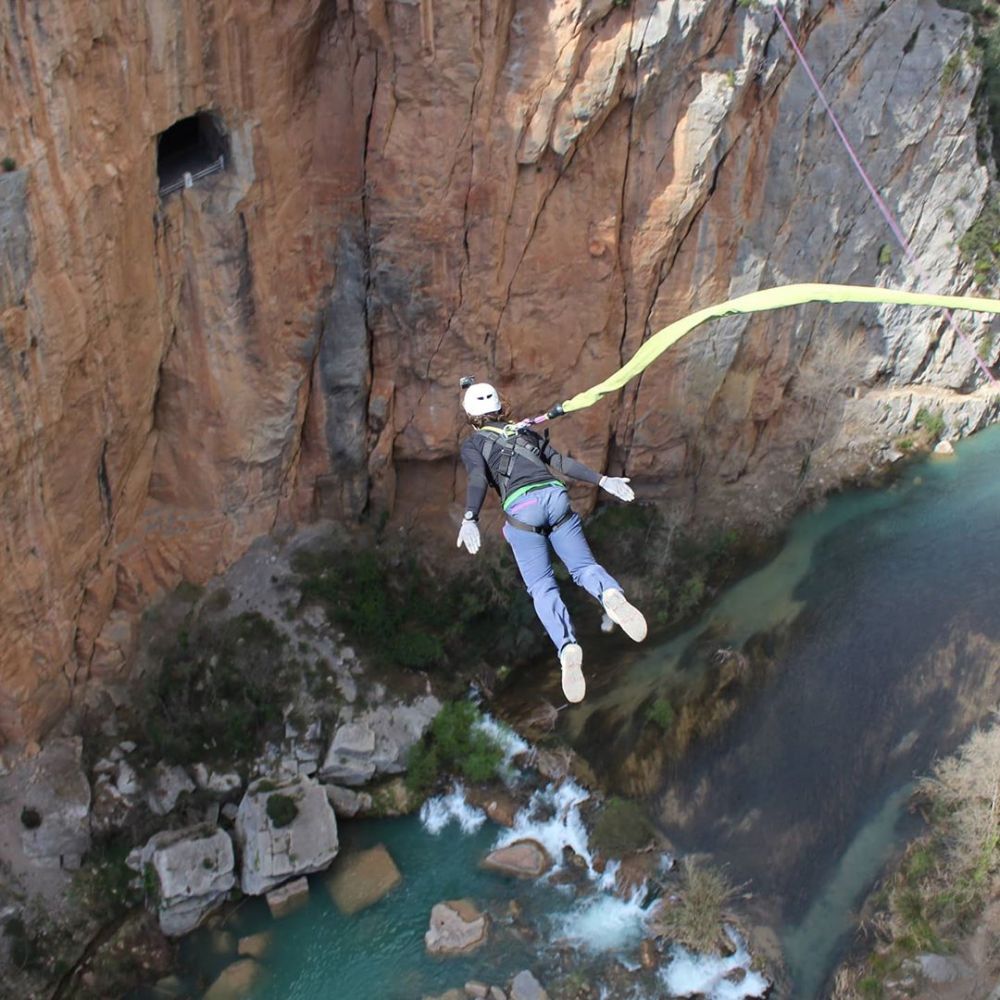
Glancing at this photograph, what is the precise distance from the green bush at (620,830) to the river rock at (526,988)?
1843 millimetres

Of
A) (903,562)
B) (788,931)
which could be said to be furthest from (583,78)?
(788,931)

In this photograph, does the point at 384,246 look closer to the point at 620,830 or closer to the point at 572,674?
the point at 572,674

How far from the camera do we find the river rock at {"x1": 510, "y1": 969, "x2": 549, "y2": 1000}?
1066 cm

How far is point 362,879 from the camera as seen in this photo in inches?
470

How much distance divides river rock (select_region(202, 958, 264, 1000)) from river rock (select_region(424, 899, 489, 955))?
205 cm

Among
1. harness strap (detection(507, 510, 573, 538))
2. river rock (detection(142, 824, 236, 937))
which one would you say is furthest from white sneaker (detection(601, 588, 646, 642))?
river rock (detection(142, 824, 236, 937))

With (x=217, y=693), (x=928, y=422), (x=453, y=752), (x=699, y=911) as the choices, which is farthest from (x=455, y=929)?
(x=928, y=422)

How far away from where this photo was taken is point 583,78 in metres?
12.0

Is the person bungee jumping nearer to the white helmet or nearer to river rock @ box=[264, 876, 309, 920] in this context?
the white helmet

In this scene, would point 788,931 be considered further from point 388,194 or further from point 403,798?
point 388,194

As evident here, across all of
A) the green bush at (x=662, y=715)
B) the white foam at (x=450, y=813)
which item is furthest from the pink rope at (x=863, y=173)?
the white foam at (x=450, y=813)

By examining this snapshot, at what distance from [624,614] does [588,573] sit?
67 centimetres

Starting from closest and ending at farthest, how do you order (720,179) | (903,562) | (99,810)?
(99,810), (720,179), (903,562)

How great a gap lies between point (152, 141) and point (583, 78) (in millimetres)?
5371
